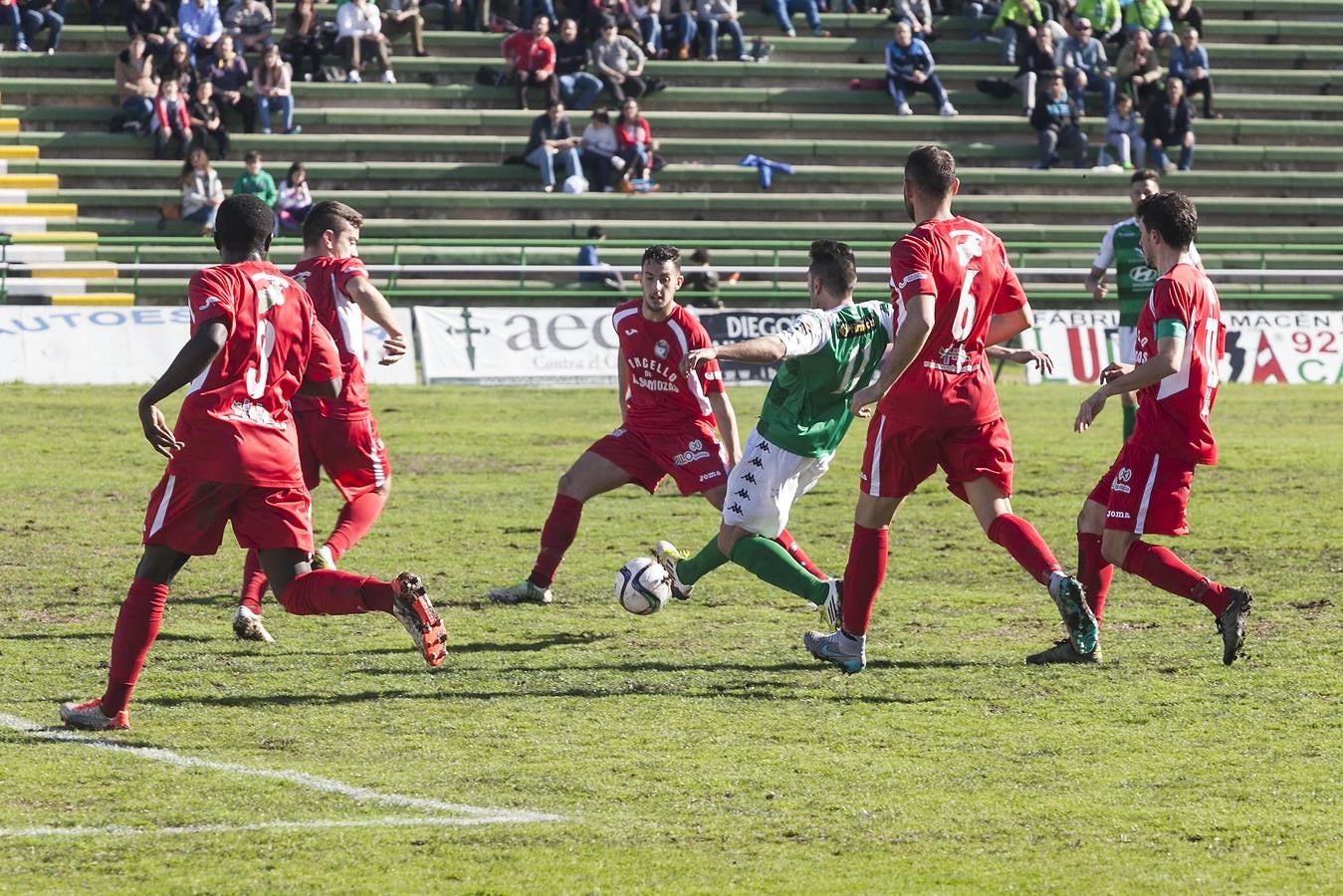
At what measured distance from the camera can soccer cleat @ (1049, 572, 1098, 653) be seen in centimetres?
753

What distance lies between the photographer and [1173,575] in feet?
25.8

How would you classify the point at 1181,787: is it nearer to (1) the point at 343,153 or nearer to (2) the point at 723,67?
(1) the point at 343,153

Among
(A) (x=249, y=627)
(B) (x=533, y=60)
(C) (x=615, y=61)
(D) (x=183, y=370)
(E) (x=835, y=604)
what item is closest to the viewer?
(D) (x=183, y=370)

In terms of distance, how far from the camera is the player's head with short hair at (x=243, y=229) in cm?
684

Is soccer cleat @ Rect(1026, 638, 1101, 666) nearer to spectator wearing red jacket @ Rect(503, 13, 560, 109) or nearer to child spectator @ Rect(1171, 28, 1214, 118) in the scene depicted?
spectator wearing red jacket @ Rect(503, 13, 560, 109)

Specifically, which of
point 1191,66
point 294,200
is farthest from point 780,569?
point 1191,66

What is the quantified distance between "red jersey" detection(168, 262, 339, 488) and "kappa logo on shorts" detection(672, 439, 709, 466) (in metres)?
2.92

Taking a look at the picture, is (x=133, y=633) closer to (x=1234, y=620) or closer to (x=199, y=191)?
(x=1234, y=620)

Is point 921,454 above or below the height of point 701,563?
above

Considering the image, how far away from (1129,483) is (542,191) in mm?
20685

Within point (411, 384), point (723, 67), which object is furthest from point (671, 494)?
point (723, 67)

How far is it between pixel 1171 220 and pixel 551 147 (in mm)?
20370

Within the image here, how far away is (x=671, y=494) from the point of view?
558 inches

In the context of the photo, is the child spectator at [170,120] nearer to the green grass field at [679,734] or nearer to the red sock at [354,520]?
the green grass field at [679,734]
